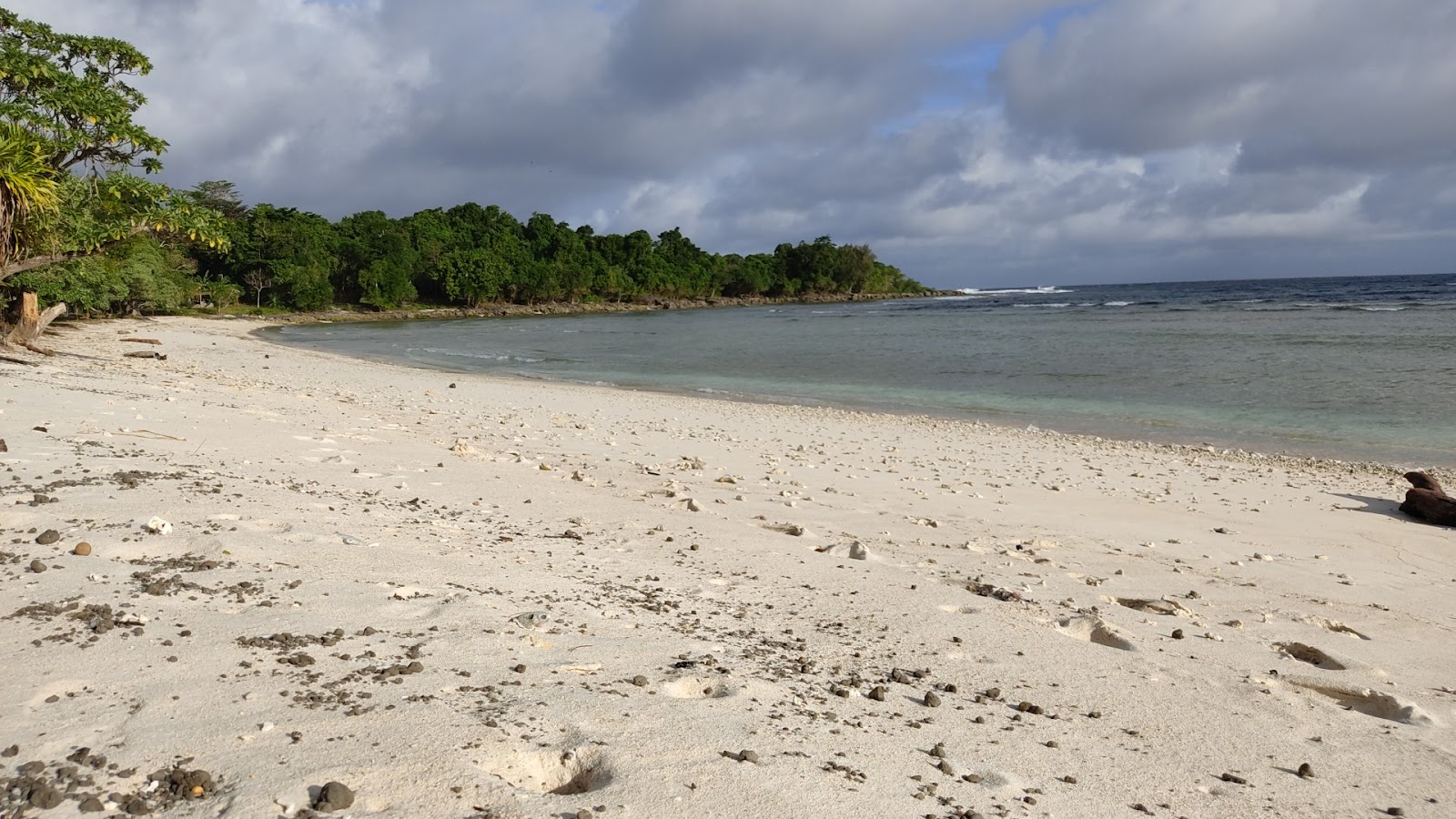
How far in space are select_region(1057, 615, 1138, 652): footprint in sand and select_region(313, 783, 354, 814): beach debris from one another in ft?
12.5

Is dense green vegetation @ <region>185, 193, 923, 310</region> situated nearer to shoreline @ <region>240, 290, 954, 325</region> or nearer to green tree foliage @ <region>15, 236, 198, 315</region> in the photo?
shoreline @ <region>240, 290, 954, 325</region>

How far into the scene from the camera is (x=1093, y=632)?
4863 millimetres

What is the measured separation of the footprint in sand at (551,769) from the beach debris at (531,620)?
123 centimetres

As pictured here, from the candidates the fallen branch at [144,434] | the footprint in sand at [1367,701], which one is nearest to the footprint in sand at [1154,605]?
the footprint in sand at [1367,701]

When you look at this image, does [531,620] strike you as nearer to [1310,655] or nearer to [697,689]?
[697,689]

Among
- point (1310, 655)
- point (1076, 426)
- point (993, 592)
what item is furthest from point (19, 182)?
point (1076, 426)

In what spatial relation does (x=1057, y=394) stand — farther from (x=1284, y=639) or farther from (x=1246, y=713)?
(x=1246, y=713)

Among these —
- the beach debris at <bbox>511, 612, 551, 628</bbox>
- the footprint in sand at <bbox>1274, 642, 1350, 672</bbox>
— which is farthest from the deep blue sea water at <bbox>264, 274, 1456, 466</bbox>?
the beach debris at <bbox>511, 612, 551, 628</bbox>

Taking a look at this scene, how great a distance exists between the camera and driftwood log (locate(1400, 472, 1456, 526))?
891 centimetres

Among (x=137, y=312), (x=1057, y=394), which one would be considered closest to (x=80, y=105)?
(x=1057, y=394)

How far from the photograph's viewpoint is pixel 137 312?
1757 inches

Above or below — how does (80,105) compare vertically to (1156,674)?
above

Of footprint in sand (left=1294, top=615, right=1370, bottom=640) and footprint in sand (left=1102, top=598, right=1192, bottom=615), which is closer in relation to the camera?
footprint in sand (left=1294, top=615, right=1370, bottom=640)

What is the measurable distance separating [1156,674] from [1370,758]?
90 cm
